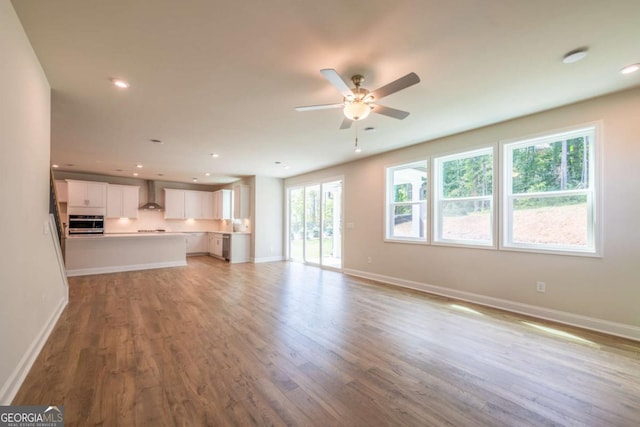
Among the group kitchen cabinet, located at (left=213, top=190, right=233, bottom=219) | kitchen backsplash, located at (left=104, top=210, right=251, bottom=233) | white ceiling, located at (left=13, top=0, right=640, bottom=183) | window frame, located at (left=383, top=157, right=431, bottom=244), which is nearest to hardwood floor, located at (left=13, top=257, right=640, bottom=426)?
window frame, located at (left=383, top=157, right=431, bottom=244)

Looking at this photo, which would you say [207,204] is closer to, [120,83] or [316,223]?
[316,223]

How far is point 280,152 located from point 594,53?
14.5ft

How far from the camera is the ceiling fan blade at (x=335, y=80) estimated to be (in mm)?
1964

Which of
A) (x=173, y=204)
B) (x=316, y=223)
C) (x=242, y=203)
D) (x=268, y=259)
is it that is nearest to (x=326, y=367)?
(x=316, y=223)

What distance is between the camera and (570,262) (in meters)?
3.28

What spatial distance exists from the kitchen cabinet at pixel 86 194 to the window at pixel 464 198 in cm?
884

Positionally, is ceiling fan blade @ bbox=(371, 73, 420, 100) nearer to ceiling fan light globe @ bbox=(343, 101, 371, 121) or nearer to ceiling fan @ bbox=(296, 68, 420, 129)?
ceiling fan @ bbox=(296, 68, 420, 129)

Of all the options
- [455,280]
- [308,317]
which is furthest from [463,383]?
[455,280]

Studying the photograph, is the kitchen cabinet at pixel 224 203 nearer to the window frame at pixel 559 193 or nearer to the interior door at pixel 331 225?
the interior door at pixel 331 225

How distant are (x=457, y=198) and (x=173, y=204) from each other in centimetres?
879

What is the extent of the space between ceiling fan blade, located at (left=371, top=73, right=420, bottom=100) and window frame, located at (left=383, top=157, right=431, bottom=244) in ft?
9.12

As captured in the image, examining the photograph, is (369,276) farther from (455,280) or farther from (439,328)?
(439,328)

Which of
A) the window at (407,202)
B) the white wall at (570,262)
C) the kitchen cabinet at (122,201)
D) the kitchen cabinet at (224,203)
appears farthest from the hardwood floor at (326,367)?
the kitchen cabinet at (224,203)

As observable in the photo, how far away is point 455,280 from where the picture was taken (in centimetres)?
432
